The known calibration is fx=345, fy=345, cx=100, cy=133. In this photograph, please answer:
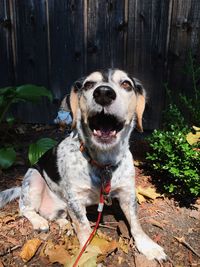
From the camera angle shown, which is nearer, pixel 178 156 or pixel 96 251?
pixel 96 251

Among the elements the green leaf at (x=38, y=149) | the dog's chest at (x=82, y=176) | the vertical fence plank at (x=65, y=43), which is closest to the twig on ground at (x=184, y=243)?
the dog's chest at (x=82, y=176)

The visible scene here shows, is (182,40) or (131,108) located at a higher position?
(182,40)

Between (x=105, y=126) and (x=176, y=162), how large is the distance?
3.70 ft

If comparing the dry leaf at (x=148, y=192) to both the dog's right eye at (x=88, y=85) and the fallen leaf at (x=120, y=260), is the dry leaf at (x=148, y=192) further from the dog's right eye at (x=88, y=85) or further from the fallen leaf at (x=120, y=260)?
the dog's right eye at (x=88, y=85)

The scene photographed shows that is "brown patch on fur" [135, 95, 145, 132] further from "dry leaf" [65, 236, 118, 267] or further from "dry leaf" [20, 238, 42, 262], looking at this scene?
"dry leaf" [20, 238, 42, 262]

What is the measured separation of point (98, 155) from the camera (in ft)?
9.94

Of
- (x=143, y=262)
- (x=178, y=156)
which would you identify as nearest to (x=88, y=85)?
(x=178, y=156)

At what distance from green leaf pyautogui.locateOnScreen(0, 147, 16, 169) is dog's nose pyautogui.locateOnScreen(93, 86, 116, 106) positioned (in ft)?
6.28

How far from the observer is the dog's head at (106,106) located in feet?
8.55

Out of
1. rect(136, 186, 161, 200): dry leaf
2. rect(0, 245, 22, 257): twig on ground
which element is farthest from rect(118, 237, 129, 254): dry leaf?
rect(0, 245, 22, 257): twig on ground

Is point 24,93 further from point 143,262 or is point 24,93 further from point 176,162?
point 143,262

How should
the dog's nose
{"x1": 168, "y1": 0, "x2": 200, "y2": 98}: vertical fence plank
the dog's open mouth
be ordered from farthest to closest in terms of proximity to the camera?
{"x1": 168, "y1": 0, "x2": 200, "y2": 98}: vertical fence plank, the dog's open mouth, the dog's nose

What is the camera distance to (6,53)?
5.49m

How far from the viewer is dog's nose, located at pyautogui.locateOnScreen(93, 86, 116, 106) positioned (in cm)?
254
